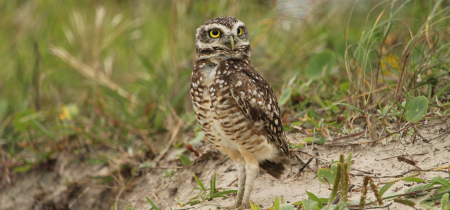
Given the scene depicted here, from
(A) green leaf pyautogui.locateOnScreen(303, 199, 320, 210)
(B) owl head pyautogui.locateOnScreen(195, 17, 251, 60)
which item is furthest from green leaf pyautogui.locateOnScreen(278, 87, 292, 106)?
(A) green leaf pyautogui.locateOnScreen(303, 199, 320, 210)

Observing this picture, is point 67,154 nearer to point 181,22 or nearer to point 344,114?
point 181,22

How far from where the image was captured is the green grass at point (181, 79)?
Result: 126 inches

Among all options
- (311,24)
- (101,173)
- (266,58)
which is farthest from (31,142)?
(311,24)

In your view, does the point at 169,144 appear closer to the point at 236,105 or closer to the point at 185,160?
the point at 185,160

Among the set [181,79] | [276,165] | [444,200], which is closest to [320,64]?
[276,165]

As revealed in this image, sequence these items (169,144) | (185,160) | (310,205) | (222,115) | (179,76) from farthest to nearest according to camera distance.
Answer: (179,76)
(169,144)
(185,160)
(222,115)
(310,205)

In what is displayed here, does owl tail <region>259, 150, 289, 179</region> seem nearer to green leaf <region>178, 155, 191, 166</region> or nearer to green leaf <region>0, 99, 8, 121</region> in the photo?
green leaf <region>178, 155, 191, 166</region>

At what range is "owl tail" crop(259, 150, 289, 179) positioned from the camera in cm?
284

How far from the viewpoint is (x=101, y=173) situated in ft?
12.4

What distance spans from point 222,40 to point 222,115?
0.52 metres

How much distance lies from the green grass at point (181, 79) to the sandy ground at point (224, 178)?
154mm

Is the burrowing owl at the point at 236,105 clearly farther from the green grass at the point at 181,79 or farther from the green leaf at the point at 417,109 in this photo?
the green leaf at the point at 417,109

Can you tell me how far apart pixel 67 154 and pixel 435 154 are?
3.15m

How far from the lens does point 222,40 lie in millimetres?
2713
